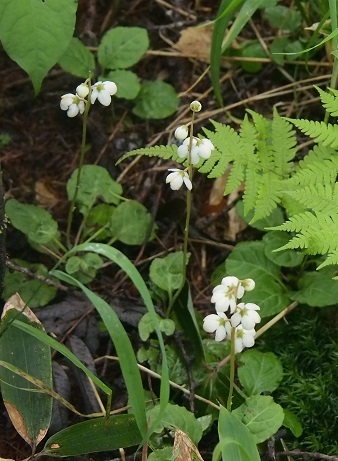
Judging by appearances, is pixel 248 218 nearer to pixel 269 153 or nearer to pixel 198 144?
pixel 269 153

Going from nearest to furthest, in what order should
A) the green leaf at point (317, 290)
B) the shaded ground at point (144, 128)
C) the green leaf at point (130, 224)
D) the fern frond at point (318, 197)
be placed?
the fern frond at point (318, 197) → the green leaf at point (317, 290) → the green leaf at point (130, 224) → the shaded ground at point (144, 128)

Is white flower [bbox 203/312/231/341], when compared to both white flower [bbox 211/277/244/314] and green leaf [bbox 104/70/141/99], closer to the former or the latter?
white flower [bbox 211/277/244/314]

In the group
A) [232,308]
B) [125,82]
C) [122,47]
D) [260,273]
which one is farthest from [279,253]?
[122,47]

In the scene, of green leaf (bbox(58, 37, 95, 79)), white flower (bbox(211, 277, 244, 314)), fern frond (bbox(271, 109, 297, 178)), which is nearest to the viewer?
white flower (bbox(211, 277, 244, 314))

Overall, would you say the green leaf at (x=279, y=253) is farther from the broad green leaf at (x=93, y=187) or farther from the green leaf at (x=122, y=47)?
the green leaf at (x=122, y=47)

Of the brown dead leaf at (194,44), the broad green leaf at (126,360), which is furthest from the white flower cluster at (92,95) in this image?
the brown dead leaf at (194,44)

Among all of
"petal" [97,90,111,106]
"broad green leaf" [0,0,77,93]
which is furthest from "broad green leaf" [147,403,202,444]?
"broad green leaf" [0,0,77,93]

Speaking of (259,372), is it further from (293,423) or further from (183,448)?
(183,448)
